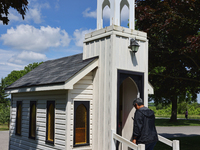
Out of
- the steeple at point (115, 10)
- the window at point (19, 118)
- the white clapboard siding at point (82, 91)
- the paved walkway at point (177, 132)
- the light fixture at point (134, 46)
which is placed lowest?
the paved walkway at point (177, 132)

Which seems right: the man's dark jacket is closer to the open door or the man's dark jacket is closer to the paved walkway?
the open door

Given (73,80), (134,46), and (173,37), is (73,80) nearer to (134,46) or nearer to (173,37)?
(134,46)

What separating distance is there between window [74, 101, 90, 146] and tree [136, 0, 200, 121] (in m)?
6.25

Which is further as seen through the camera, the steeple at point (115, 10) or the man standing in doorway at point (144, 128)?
the steeple at point (115, 10)

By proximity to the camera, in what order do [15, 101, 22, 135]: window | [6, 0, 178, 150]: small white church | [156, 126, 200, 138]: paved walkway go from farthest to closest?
[156, 126, 200, 138]: paved walkway
[15, 101, 22, 135]: window
[6, 0, 178, 150]: small white church

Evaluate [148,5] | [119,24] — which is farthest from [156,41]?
[119,24]

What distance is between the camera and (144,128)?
6.40 m

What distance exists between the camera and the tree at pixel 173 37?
40.7 ft

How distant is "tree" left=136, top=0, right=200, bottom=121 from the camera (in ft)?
40.7

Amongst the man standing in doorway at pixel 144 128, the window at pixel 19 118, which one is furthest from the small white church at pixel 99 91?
the window at pixel 19 118

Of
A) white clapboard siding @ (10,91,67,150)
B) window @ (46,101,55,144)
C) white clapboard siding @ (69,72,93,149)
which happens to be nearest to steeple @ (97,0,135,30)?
white clapboard siding @ (69,72,93,149)

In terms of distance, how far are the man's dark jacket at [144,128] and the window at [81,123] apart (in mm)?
2217

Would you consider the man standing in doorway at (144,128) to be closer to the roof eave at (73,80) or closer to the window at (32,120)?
the roof eave at (73,80)

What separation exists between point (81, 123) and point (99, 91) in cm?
119
